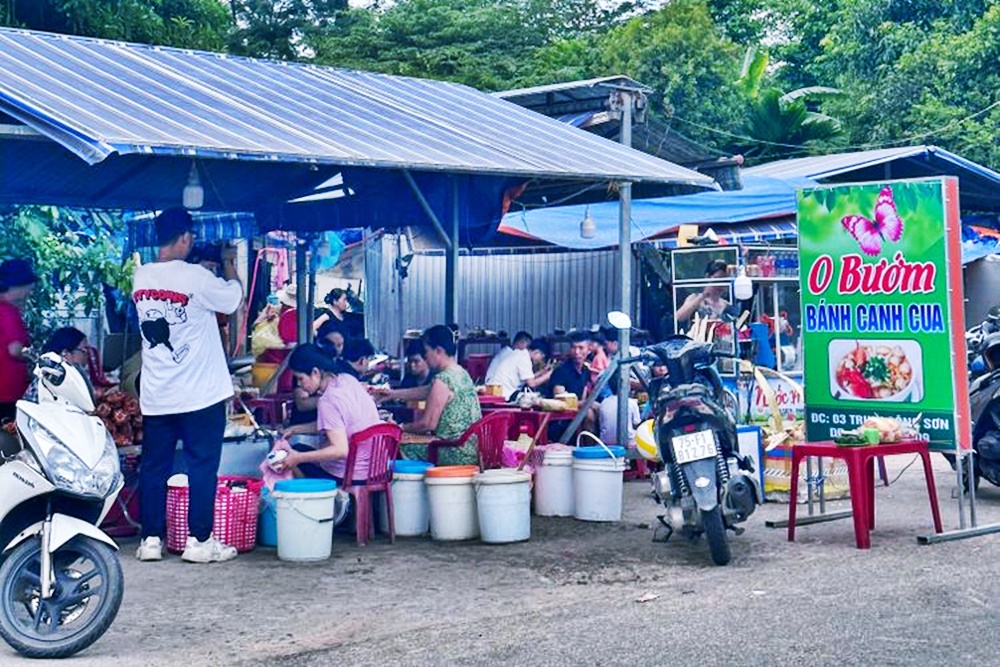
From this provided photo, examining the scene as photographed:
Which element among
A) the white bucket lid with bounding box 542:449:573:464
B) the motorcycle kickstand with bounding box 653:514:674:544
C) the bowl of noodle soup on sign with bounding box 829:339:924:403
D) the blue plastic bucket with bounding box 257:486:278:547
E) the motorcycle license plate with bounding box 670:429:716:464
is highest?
the bowl of noodle soup on sign with bounding box 829:339:924:403

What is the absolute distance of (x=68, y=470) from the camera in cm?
573

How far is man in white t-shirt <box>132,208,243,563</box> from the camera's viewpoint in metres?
7.79

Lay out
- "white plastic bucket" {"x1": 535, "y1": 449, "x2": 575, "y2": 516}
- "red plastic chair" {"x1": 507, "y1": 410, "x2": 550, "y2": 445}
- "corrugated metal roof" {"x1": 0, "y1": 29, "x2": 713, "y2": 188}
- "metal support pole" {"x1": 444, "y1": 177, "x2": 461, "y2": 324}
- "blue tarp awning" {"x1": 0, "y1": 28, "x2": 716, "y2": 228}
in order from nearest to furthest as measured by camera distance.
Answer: "corrugated metal roof" {"x1": 0, "y1": 29, "x2": 713, "y2": 188}
"blue tarp awning" {"x1": 0, "y1": 28, "x2": 716, "y2": 228}
"white plastic bucket" {"x1": 535, "y1": 449, "x2": 575, "y2": 516}
"red plastic chair" {"x1": 507, "y1": 410, "x2": 550, "y2": 445}
"metal support pole" {"x1": 444, "y1": 177, "x2": 461, "y2": 324}

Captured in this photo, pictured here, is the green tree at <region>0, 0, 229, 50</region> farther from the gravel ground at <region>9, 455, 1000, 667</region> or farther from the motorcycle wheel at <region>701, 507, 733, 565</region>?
the motorcycle wheel at <region>701, 507, 733, 565</region>

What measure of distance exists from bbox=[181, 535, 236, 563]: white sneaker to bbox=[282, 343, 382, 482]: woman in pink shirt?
693 millimetres

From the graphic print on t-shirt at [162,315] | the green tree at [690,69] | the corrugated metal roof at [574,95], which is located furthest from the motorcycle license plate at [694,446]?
the green tree at [690,69]

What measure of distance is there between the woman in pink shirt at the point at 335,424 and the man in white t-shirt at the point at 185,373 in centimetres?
68

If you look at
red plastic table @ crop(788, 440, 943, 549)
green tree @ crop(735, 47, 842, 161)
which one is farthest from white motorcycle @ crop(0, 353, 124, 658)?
green tree @ crop(735, 47, 842, 161)

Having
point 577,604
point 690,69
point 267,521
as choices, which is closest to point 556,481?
point 267,521

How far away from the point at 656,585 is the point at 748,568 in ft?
2.31

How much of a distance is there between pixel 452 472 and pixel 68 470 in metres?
3.30

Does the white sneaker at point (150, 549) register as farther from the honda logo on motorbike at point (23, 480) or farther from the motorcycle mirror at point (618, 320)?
the motorcycle mirror at point (618, 320)

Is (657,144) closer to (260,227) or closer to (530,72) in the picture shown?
(260,227)

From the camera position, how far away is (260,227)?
1270 cm
